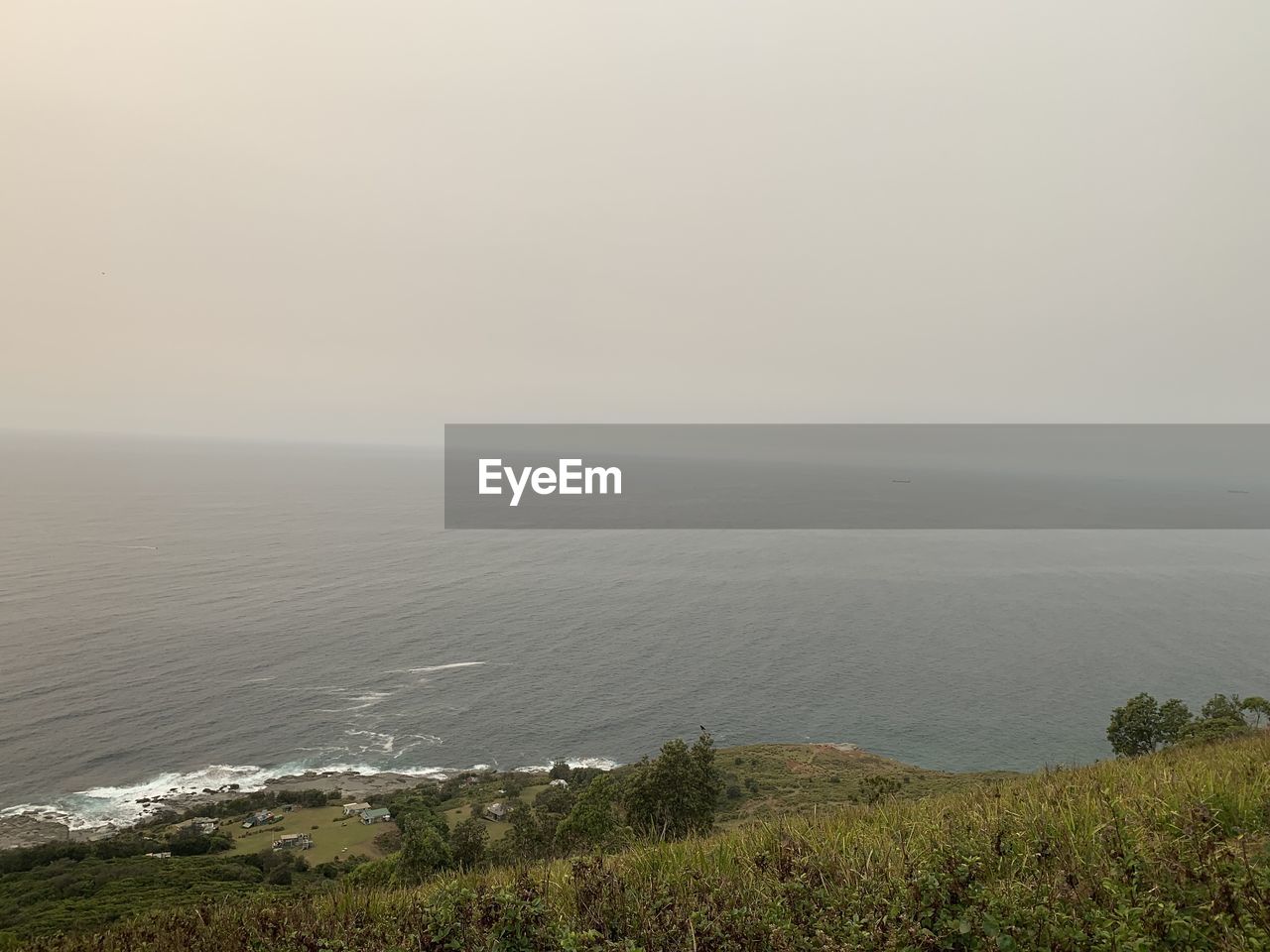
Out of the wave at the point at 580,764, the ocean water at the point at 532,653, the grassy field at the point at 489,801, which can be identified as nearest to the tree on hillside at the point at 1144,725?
the ocean water at the point at 532,653

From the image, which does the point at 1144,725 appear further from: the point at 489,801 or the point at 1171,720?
the point at 489,801

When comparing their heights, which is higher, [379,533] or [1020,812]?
[1020,812]

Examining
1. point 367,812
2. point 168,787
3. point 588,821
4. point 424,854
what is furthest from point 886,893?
point 168,787

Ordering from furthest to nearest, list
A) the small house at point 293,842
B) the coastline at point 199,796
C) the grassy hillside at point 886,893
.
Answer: the coastline at point 199,796 → the small house at point 293,842 → the grassy hillside at point 886,893

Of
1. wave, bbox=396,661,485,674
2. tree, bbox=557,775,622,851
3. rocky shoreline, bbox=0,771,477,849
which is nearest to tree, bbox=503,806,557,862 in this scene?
tree, bbox=557,775,622,851

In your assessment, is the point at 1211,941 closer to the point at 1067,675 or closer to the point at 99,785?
the point at 99,785

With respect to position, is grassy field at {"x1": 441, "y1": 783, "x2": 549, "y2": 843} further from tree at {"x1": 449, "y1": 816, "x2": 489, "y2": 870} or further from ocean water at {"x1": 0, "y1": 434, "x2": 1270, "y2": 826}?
ocean water at {"x1": 0, "y1": 434, "x2": 1270, "y2": 826}

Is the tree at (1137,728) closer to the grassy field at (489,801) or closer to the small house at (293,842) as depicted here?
the grassy field at (489,801)

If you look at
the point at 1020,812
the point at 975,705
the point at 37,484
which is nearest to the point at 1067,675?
the point at 975,705
